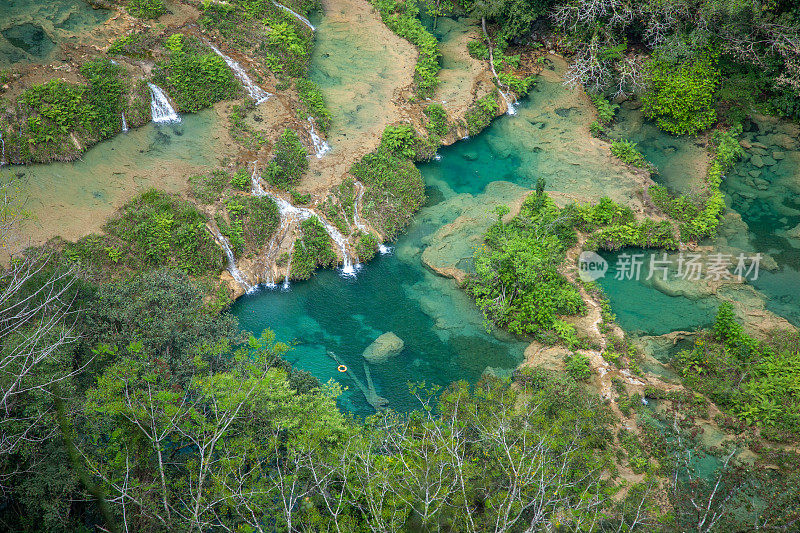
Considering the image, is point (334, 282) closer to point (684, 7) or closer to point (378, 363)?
point (378, 363)

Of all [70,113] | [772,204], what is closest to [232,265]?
[70,113]

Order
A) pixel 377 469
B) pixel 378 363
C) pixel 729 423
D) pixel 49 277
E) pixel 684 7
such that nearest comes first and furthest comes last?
pixel 377 469
pixel 49 277
pixel 729 423
pixel 378 363
pixel 684 7

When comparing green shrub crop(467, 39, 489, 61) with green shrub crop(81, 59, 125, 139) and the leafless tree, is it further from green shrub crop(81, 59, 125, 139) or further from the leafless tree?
the leafless tree

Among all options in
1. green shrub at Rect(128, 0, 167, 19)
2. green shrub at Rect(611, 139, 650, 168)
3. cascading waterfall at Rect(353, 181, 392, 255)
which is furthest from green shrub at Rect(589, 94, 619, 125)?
green shrub at Rect(128, 0, 167, 19)

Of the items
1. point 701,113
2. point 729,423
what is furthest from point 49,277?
point 701,113

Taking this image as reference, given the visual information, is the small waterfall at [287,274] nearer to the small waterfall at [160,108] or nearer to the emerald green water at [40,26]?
the small waterfall at [160,108]

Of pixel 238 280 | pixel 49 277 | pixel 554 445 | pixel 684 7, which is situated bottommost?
pixel 238 280

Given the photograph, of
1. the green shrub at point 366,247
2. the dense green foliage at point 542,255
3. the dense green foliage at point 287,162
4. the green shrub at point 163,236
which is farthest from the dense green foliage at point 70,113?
the dense green foliage at point 542,255
